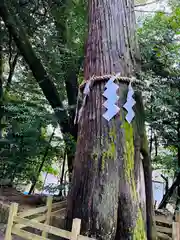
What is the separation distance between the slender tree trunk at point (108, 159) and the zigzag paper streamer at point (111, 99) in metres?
0.04

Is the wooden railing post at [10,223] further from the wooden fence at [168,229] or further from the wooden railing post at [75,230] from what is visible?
the wooden fence at [168,229]

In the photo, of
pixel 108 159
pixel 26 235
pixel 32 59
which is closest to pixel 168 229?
pixel 108 159

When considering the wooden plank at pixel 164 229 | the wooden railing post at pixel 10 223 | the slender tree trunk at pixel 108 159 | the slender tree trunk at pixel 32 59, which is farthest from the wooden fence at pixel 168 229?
the slender tree trunk at pixel 32 59

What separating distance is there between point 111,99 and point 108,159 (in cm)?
50

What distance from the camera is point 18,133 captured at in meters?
4.64

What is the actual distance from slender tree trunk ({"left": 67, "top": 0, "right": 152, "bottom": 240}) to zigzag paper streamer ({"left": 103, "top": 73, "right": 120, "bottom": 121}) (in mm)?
42

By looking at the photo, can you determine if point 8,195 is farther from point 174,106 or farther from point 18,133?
point 174,106

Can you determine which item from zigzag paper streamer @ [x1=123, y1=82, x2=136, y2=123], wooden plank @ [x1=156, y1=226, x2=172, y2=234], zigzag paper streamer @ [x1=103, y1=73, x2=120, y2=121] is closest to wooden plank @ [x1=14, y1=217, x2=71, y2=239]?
zigzag paper streamer @ [x1=103, y1=73, x2=120, y2=121]

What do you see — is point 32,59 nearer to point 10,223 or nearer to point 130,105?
point 130,105

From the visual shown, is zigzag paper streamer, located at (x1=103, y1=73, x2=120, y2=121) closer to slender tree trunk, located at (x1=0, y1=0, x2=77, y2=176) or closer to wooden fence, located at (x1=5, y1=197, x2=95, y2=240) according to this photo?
wooden fence, located at (x1=5, y1=197, x2=95, y2=240)

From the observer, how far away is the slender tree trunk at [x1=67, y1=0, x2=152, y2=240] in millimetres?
1847

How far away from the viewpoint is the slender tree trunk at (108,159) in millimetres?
1847

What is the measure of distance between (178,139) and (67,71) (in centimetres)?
233

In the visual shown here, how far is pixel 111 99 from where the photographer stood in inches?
81.8
